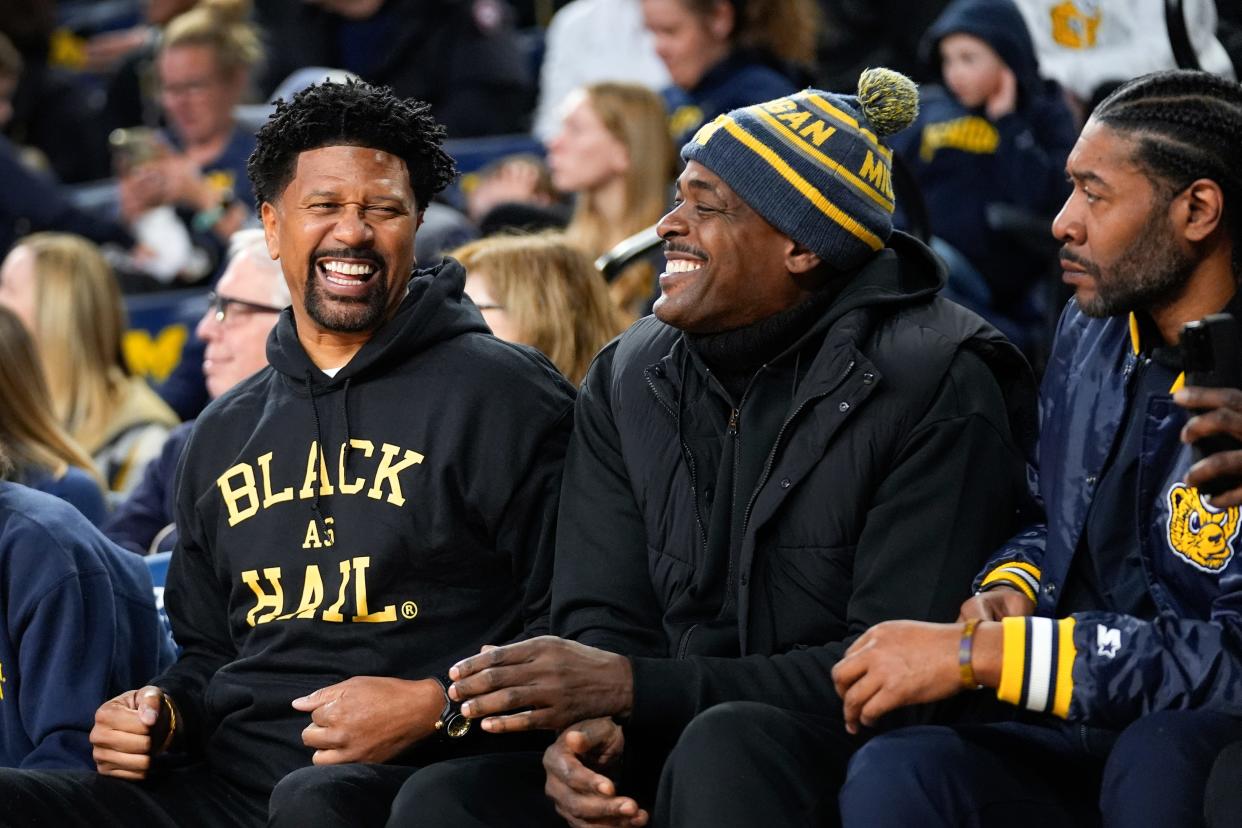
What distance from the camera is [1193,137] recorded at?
9.90 ft

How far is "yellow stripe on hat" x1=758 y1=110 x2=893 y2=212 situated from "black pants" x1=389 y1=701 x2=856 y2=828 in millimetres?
950

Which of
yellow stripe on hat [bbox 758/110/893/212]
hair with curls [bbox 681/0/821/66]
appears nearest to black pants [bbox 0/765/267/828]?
yellow stripe on hat [bbox 758/110/893/212]

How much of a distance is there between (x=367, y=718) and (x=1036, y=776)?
1.10 meters

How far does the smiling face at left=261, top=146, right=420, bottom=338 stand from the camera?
360 cm

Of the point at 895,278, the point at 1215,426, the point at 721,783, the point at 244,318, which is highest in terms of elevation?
the point at 895,278

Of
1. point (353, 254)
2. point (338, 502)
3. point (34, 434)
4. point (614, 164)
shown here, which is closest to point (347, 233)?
point (353, 254)

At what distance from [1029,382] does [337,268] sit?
128 centimetres

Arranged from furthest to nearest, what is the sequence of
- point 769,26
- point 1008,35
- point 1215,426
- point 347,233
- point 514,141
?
point 514,141
point 769,26
point 1008,35
point 347,233
point 1215,426

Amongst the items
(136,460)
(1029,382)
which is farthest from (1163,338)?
(136,460)

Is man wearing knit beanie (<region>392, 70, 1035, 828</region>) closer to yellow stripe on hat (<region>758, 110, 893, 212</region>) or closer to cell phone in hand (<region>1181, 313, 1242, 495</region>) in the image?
yellow stripe on hat (<region>758, 110, 893, 212</region>)

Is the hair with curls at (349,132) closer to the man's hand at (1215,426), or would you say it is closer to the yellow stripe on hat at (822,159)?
the yellow stripe on hat at (822,159)

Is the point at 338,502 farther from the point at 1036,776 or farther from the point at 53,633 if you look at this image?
the point at 1036,776

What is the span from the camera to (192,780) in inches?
140

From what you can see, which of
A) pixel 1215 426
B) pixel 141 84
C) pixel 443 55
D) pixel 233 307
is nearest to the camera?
pixel 1215 426
